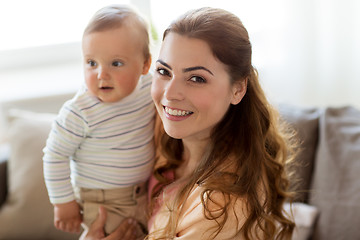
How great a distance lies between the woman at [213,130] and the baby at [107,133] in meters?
0.08

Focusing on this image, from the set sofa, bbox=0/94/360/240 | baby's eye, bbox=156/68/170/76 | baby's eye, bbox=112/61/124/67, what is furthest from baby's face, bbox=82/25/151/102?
sofa, bbox=0/94/360/240

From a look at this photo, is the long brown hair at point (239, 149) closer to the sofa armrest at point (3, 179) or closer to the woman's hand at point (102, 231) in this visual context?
the woman's hand at point (102, 231)

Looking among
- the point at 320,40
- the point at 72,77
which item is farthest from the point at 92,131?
the point at 320,40

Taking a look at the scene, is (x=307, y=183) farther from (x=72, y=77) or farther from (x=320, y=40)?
(x=72, y=77)

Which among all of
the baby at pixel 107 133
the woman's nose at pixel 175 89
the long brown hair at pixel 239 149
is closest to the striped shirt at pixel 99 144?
the baby at pixel 107 133

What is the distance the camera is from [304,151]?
197cm

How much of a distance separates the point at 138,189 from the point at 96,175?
16 centimetres

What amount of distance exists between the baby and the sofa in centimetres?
65

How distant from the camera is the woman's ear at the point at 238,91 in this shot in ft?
4.49

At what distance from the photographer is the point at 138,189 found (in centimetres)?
157

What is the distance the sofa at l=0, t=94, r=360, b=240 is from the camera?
1.82 m

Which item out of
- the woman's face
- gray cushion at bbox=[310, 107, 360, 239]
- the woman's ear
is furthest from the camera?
gray cushion at bbox=[310, 107, 360, 239]

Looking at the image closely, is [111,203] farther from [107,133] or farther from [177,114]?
[177,114]

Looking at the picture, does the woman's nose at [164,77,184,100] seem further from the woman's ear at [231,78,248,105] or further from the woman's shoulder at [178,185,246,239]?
the woman's shoulder at [178,185,246,239]
